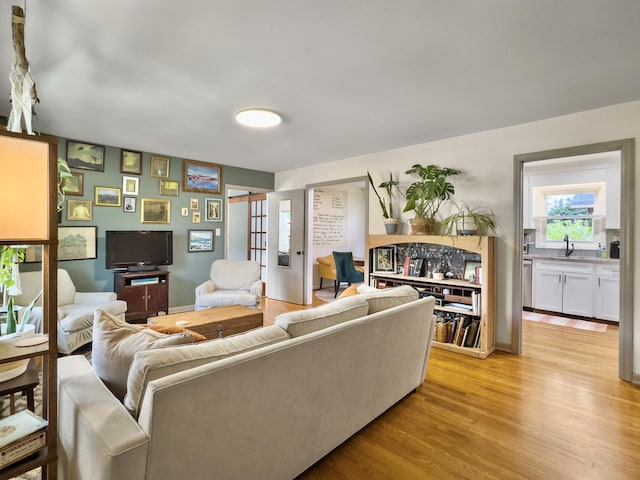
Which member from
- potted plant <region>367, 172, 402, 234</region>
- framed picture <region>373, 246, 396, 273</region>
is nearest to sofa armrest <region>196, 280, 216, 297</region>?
framed picture <region>373, 246, 396, 273</region>

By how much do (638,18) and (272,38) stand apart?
1.92 meters

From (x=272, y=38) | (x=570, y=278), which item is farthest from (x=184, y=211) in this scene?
(x=570, y=278)

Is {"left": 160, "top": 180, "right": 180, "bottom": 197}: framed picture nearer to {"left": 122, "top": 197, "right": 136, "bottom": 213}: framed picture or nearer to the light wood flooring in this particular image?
{"left": 122, "top": 197, "right": 136, "bottom": 213}: framed picture

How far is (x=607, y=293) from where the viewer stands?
14.3ft

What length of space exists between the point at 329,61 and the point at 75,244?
3.81 meters

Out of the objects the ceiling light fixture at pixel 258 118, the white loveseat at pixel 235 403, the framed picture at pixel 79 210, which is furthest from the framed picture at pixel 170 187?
the white loveseat at pixel 235 403

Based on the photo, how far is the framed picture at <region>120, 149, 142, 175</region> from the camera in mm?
4461

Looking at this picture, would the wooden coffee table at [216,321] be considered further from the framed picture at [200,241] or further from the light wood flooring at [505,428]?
the framed picture at [200,241]

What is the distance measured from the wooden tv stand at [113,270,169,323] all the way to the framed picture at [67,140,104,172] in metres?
1.40

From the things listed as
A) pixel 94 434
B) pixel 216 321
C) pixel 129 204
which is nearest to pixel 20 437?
pixel 94 434

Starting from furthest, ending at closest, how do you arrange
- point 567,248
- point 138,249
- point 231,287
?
point 567,248, point 231,287, point 138,249

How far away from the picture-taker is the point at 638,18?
1.70 m

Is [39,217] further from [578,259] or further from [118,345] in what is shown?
[578,259]

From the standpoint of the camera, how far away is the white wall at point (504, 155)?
282 cm
